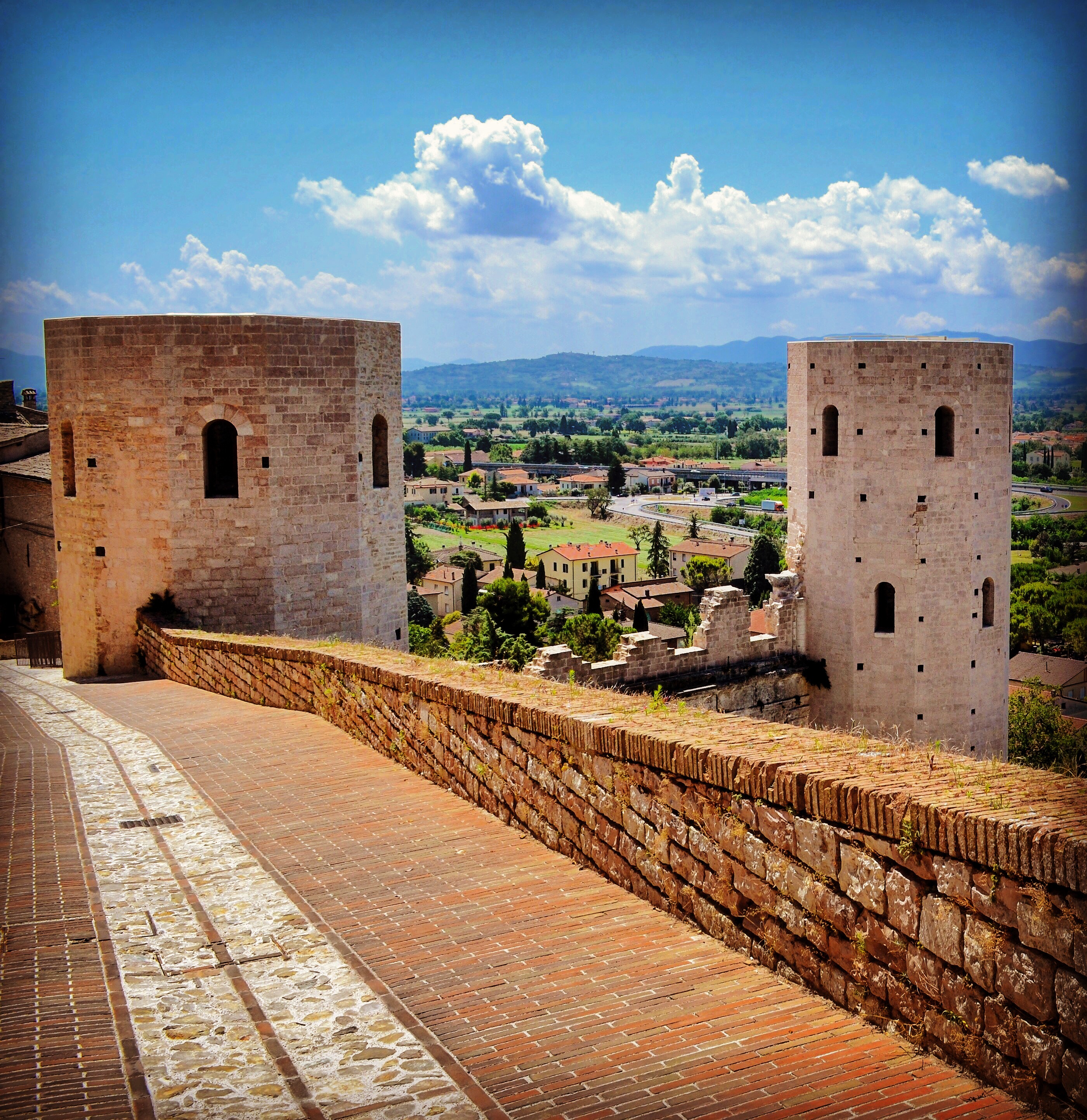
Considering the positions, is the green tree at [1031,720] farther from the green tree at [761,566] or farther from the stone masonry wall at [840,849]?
the green tree at [761,566]

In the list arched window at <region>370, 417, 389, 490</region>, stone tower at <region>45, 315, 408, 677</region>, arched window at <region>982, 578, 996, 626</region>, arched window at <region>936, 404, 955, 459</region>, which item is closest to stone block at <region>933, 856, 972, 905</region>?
stone tower at <region>45, 315, 408, 677</region>

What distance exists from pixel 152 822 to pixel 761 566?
6332 cm

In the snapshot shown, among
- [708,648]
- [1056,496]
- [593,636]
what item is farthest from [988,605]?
[593,636]

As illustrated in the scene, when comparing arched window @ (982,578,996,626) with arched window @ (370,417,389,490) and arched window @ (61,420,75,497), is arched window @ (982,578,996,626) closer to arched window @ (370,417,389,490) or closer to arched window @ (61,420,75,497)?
arched window @ (370,417,389,490)

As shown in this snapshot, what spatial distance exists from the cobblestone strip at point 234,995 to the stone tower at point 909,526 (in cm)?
1301

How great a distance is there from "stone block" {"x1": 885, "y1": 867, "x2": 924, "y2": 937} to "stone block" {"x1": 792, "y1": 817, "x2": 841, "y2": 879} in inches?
11.1

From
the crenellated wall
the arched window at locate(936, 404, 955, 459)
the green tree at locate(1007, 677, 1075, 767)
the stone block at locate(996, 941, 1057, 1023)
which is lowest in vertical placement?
the green tree at locate(1007, 677, 1075, 767)

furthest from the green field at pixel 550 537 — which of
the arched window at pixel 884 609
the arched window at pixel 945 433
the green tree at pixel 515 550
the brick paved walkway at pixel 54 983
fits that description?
the brick paved walkway at pixel 54 983

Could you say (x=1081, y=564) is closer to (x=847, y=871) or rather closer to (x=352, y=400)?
(x=847, y=871)

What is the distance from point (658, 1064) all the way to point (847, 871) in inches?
40.2

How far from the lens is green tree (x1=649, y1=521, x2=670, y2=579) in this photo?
3514 inches

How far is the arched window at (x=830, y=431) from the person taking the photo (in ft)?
59.8

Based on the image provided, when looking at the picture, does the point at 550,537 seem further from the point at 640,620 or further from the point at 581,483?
the point at 640,620

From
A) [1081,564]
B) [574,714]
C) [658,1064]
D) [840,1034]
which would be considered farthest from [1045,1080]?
[574,714]
